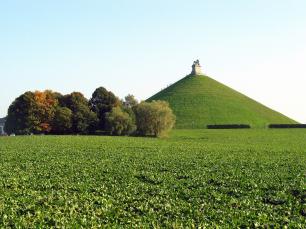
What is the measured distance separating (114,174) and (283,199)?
12.0m

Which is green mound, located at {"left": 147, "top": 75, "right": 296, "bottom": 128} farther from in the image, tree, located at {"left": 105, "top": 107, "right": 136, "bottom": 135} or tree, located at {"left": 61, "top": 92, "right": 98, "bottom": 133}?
tree, located at {"left": 105, "top": 107, "right": 136, "bottom": 135}

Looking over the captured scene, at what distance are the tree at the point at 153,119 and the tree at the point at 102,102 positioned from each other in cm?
843

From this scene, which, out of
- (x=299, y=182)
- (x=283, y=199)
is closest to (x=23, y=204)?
(x=283, y=199)

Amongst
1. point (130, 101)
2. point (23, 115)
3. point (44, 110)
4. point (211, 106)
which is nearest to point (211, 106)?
point (211, 106)

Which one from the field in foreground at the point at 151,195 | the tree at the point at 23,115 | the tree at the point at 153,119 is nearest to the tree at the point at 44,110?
the tree at the point at 23,115

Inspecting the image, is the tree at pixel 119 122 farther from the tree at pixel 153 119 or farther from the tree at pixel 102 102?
the tree at pixel 102 102

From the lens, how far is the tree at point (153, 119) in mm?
97000

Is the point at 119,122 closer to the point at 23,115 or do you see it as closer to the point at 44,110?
the point at 44,110

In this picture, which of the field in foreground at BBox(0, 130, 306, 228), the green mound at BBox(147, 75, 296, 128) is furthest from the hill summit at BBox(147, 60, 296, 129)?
the field in foreground at BBox(0, 130, 306, 228)

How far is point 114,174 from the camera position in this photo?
3009cm

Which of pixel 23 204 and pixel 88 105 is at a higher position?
pixel 88 105

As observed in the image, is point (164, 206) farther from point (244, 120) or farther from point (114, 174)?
point (244, 120)

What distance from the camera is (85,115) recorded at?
101m

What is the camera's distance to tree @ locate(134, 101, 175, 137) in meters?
97.0
